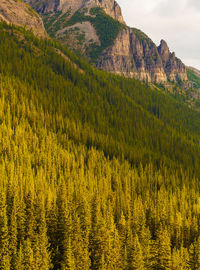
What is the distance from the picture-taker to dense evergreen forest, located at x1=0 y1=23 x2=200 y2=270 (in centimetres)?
5394

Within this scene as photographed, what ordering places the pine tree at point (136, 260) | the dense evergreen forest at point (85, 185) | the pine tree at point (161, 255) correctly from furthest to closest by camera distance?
the pine tree at point (161, 255) → the dense evergreen forest at point (85, 185) → the pine tree at point (136, 260)

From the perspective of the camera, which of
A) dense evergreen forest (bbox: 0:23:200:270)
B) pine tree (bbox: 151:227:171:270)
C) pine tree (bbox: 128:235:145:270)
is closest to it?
pine tree (bbox: 128:235:145:270)

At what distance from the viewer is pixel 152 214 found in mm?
84188

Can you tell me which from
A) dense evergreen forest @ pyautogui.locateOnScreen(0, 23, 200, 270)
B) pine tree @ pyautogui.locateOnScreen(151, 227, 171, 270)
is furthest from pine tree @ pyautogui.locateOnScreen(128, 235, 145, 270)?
pine tree @ pyautogui.locateOnScreen(151, 227, 171, 270)

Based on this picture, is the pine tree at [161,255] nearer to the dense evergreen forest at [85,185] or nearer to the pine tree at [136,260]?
the dense evergreen forest at [85,185]

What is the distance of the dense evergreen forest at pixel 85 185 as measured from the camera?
177 feet

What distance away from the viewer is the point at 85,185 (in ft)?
330

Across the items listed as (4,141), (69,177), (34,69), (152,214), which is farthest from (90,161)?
(34,69)

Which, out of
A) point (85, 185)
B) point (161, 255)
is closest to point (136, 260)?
point (161, 255)

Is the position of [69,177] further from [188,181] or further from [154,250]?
[188,181]

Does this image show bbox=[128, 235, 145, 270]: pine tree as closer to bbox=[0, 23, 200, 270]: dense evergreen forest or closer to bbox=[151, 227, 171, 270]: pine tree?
bbox=[0, 23, 200, 270]: dense evergreen forest

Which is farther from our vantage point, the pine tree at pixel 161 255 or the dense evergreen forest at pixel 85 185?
the pine tree at pixel 161 255

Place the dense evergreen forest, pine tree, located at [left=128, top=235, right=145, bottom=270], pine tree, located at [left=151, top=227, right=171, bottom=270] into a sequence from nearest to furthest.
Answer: pine tree, located at [left=128, top=235, right=145, bottom=270]
the dense evergreen forest
pine tree, located at [left=151, top=227, right=171, bottom=270]

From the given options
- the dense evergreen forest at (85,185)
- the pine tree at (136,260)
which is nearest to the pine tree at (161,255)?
the dense evergreen forest at (85,185)
